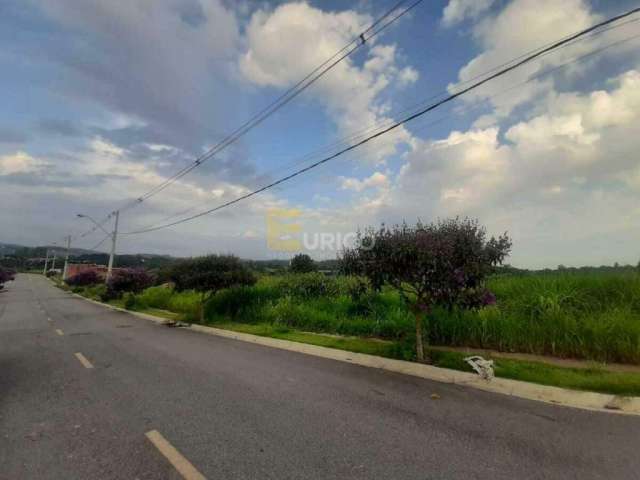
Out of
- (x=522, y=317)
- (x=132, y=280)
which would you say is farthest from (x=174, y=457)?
(x=132, y=280)

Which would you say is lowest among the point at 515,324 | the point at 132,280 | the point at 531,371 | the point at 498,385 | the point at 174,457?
the point at 174,457

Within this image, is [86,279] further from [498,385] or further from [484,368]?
[498,385]

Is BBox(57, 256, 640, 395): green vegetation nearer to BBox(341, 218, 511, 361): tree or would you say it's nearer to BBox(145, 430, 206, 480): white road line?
BBox(341, 218, 511, 361): tree

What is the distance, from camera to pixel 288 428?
4.73m

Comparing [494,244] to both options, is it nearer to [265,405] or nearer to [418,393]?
[418,393]

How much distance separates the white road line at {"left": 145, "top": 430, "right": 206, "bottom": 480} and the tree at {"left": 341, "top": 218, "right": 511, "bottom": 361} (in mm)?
5386

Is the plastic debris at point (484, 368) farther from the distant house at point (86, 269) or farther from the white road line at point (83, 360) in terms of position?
the distant house at point (86, 269)

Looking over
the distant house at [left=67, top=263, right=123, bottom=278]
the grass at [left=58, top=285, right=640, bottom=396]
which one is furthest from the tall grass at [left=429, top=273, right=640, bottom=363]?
the distant house at [left=67, top=263, right=123, bottom=278]

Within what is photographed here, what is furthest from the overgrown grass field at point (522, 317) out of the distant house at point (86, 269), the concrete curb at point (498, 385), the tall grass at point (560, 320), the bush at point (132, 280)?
the distant house at point (86, 269)

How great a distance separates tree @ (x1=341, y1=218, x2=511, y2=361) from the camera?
7.66 metres

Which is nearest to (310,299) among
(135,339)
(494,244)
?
(135,339)

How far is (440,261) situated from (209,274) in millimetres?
12186

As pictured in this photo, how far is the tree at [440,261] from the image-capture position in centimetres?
766

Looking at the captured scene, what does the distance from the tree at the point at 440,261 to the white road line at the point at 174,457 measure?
539 centimetres
